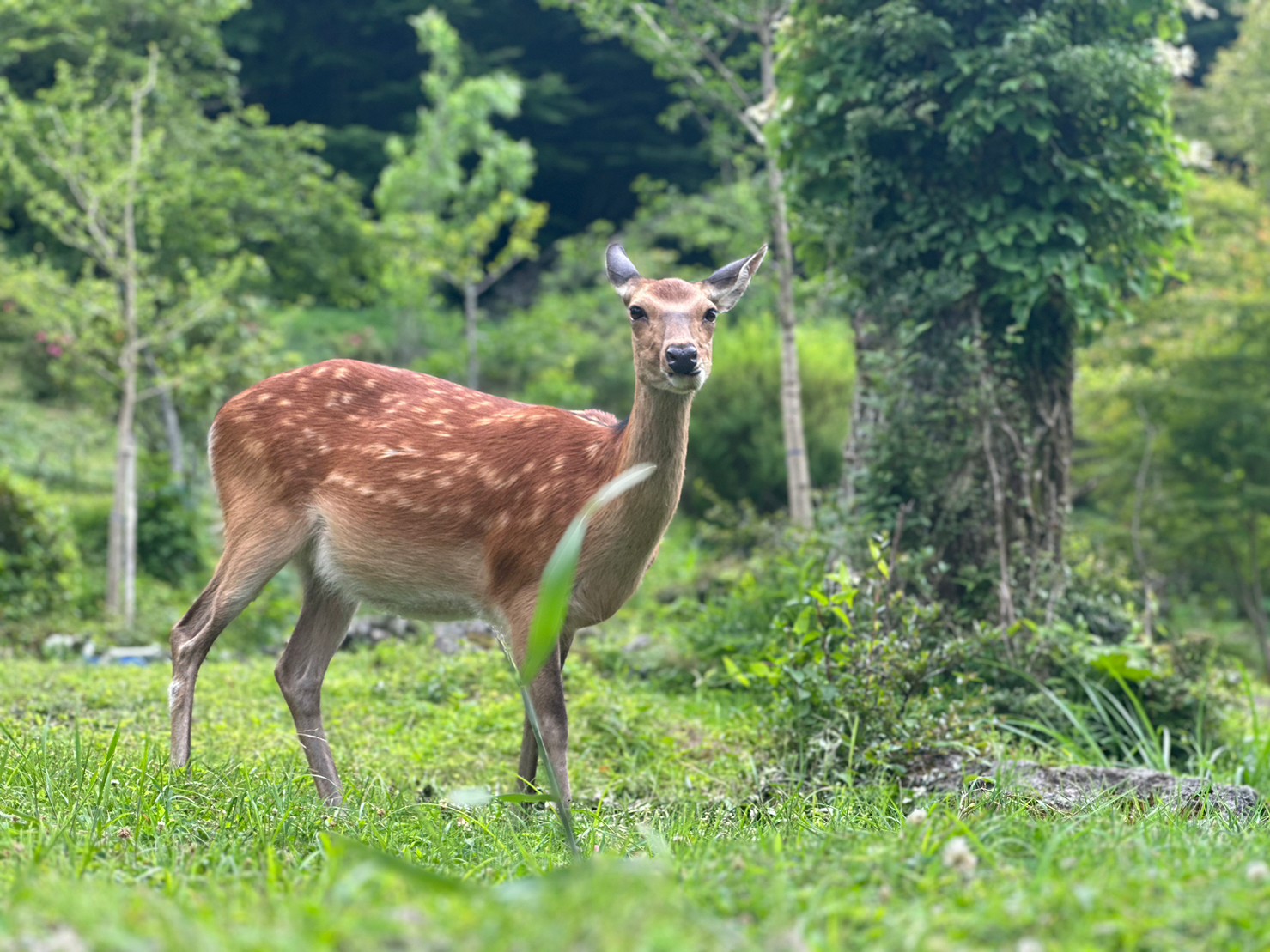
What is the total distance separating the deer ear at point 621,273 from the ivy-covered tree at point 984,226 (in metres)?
2.16

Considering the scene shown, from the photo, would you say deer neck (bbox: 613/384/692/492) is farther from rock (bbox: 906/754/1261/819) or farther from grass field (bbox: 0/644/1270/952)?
rock (bbox: 906/754/1261/819)

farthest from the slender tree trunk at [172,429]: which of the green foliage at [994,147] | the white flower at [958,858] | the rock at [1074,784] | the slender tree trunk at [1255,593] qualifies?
the white flower at [958,858]

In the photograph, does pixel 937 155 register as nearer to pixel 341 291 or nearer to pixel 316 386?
pixel 316 386

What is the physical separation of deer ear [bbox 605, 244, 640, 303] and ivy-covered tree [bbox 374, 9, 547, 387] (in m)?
10.9

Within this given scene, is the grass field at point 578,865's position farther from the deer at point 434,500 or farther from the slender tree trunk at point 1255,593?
the slender tree trunk at point 1255,593

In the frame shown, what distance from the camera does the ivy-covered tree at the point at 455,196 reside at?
15.2 m

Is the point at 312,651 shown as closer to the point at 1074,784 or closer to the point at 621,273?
the point at 621,273

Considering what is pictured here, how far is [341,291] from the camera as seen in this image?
15734 millimetres

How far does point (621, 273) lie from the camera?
407 cm

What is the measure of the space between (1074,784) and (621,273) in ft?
7.31

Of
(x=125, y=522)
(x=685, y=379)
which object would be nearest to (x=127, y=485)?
(x=125, y=522)

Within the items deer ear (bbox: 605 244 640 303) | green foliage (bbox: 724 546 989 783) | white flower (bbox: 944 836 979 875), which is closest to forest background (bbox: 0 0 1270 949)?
green foliage (bbox: 724 546 989 783)

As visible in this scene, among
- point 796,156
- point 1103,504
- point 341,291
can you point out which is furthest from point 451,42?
point 796,156

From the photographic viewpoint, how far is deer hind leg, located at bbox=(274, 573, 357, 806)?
4449mm
